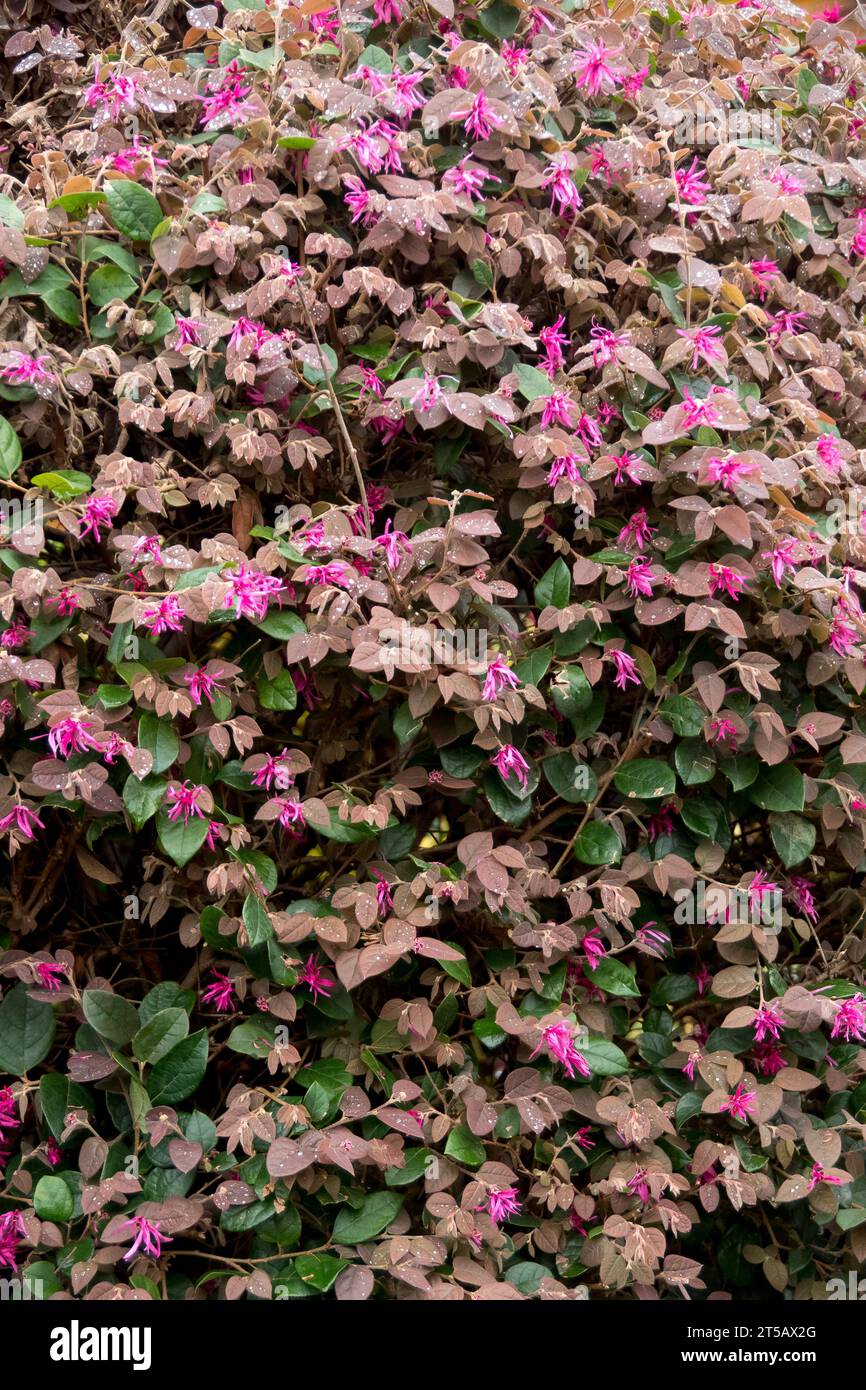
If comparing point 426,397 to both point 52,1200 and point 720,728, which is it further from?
point 52,1200

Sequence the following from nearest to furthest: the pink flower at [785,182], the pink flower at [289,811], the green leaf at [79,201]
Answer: the pink flower at [289,811], the green leaf at [79,201], the pink flower at [785,182]

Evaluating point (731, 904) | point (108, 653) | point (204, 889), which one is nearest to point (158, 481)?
point (108, 653)

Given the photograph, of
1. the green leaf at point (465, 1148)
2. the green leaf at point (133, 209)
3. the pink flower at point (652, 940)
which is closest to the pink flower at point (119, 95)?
the green leaf at point (133, 209)

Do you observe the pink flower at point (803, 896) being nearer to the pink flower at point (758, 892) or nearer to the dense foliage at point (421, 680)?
the dense foliage at point (421, 680)

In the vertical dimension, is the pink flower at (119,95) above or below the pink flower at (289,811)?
above

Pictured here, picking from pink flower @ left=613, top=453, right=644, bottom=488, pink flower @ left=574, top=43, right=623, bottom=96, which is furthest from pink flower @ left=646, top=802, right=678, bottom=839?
pink flower @ left=574, top=43, right=623, bottom=96

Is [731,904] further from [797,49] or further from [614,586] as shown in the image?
[797,49]

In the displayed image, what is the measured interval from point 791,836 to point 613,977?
0.33 m

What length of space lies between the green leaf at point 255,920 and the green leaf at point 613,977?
18.6 inches

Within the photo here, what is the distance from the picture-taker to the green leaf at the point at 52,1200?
1586mm

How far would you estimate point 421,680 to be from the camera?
5.09 ft

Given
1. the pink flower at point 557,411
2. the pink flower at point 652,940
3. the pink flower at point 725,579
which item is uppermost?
the pink flower at point 557,411

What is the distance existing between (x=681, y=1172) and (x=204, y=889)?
2.58ft

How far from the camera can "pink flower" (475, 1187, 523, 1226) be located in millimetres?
1582
